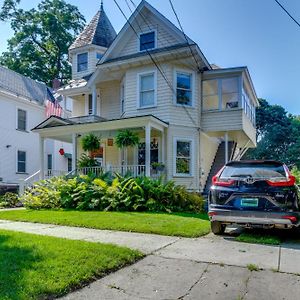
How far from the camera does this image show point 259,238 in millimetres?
6641

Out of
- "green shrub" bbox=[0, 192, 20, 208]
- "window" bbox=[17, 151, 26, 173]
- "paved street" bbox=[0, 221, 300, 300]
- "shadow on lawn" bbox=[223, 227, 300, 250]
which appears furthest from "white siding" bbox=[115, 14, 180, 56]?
"paved street" bbox=[0, 221, 300, 300]

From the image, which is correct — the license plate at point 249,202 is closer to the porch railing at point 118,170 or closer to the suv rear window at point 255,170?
the suv rear window at point 255,170

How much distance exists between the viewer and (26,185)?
16.8 m

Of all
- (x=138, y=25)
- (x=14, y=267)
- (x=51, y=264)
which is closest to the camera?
(x=14, y=267)

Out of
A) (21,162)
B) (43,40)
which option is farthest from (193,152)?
(43,40)

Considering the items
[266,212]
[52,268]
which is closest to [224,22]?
[266,212]

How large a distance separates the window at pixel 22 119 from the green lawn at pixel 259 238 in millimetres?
20209

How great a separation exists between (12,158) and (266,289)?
21.7 meters

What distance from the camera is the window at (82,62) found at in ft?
73.9

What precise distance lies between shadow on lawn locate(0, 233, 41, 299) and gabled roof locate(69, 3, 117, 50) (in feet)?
61.9

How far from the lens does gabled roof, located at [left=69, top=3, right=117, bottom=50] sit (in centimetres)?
2252

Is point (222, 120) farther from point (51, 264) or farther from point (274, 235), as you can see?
point (51, 264)

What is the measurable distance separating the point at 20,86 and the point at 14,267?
76.0ft

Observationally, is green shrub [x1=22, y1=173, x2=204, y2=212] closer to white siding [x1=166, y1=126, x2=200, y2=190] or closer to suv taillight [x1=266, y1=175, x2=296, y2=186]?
white siding [x1=166, y1=126, x2=200, y2=190]
